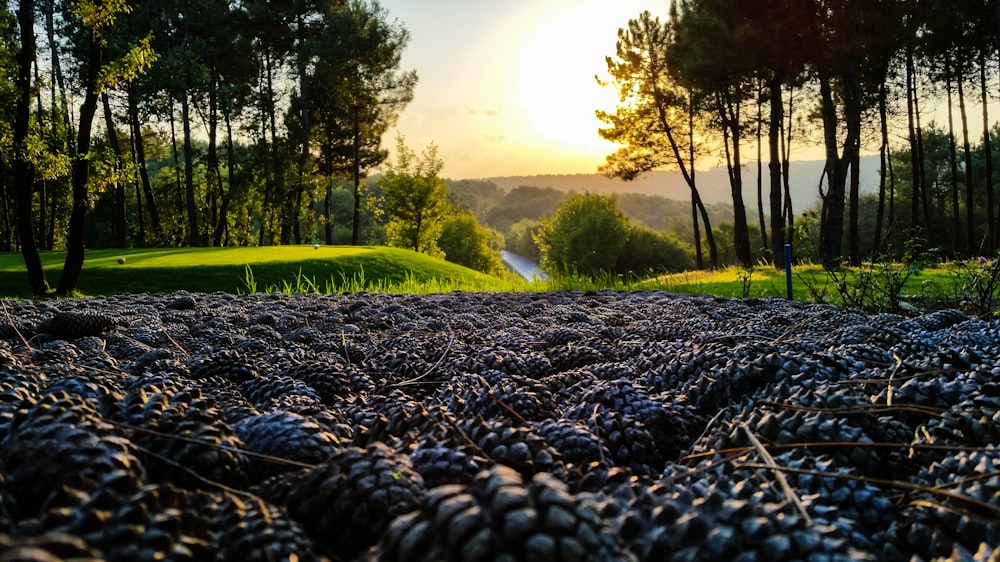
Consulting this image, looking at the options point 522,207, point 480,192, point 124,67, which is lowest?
point 124,67

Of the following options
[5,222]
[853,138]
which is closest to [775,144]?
[853,138]

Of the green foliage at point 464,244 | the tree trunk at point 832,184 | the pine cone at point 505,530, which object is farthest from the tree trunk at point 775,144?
the green foliage at point 464,244

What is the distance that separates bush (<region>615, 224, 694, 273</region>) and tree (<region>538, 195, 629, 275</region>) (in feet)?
9.07

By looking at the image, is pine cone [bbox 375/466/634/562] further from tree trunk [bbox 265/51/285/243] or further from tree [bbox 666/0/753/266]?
tree trunk [bbox 265/51/285/243]

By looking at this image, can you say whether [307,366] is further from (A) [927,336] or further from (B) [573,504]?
(A) [927,336]

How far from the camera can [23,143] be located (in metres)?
6.03

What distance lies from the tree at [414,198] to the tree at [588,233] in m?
8.70

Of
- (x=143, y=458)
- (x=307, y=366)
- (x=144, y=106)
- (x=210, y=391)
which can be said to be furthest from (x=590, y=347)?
(x=144, y=106)

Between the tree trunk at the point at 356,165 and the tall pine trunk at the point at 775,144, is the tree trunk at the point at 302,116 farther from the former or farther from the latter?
the tall pine trunk at the point at 775,144

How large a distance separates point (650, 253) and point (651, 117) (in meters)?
21.9

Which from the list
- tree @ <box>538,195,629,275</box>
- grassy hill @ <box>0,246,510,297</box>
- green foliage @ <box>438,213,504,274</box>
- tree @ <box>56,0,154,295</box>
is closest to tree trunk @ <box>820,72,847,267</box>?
grassy hill @ <box>0,246,510,297</box>

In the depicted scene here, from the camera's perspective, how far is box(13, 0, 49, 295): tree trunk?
20.1 ft

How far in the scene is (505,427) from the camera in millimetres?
1110

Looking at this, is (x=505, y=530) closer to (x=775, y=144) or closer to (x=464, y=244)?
(x=775, y=144)
